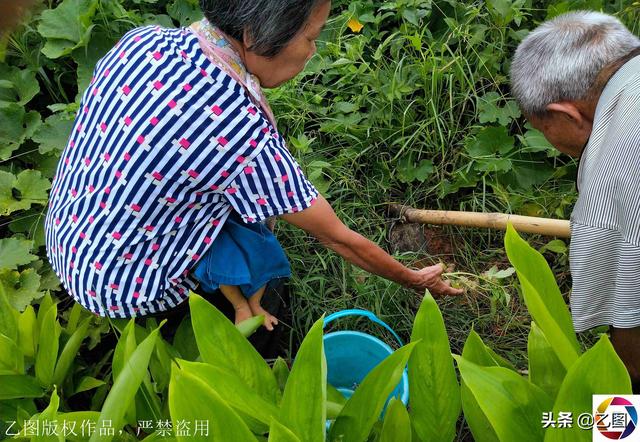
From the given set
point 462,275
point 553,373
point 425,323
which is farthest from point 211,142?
point 462,275

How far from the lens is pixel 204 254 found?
171 cm

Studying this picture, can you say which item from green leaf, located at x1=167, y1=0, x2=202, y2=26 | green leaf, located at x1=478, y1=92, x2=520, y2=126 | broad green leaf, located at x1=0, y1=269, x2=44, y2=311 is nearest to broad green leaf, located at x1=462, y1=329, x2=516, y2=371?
green leaf, located at x1=478, y1=92, x2=520, y2=126

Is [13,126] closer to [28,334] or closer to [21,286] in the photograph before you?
[21,286]

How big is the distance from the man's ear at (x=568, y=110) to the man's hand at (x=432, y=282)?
610 mm

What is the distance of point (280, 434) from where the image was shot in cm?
100

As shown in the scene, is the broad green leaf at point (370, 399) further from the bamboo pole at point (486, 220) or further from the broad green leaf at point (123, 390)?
the bamboo pole at point (486, 220)

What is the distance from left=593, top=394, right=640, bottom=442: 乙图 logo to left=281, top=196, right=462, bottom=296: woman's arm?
0.77 m

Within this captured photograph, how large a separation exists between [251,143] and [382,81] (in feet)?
4.17

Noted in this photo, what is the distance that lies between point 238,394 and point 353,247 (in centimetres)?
60

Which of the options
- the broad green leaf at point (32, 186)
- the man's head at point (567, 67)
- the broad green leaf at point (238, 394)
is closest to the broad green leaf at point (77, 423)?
the broad green leaf at point (238, 394)

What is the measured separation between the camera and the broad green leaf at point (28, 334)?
1.82 meters

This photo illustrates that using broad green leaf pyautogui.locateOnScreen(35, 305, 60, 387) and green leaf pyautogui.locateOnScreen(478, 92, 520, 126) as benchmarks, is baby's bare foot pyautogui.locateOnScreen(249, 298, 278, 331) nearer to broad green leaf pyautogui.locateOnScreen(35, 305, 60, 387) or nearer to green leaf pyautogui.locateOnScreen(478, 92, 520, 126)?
broad green leaf pyautogui.locateOnScreen(35, 305, 60, 387)

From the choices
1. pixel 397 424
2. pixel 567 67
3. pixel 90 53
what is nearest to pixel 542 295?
pixel 397 424

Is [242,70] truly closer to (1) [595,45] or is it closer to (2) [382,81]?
(1) [595,45]
